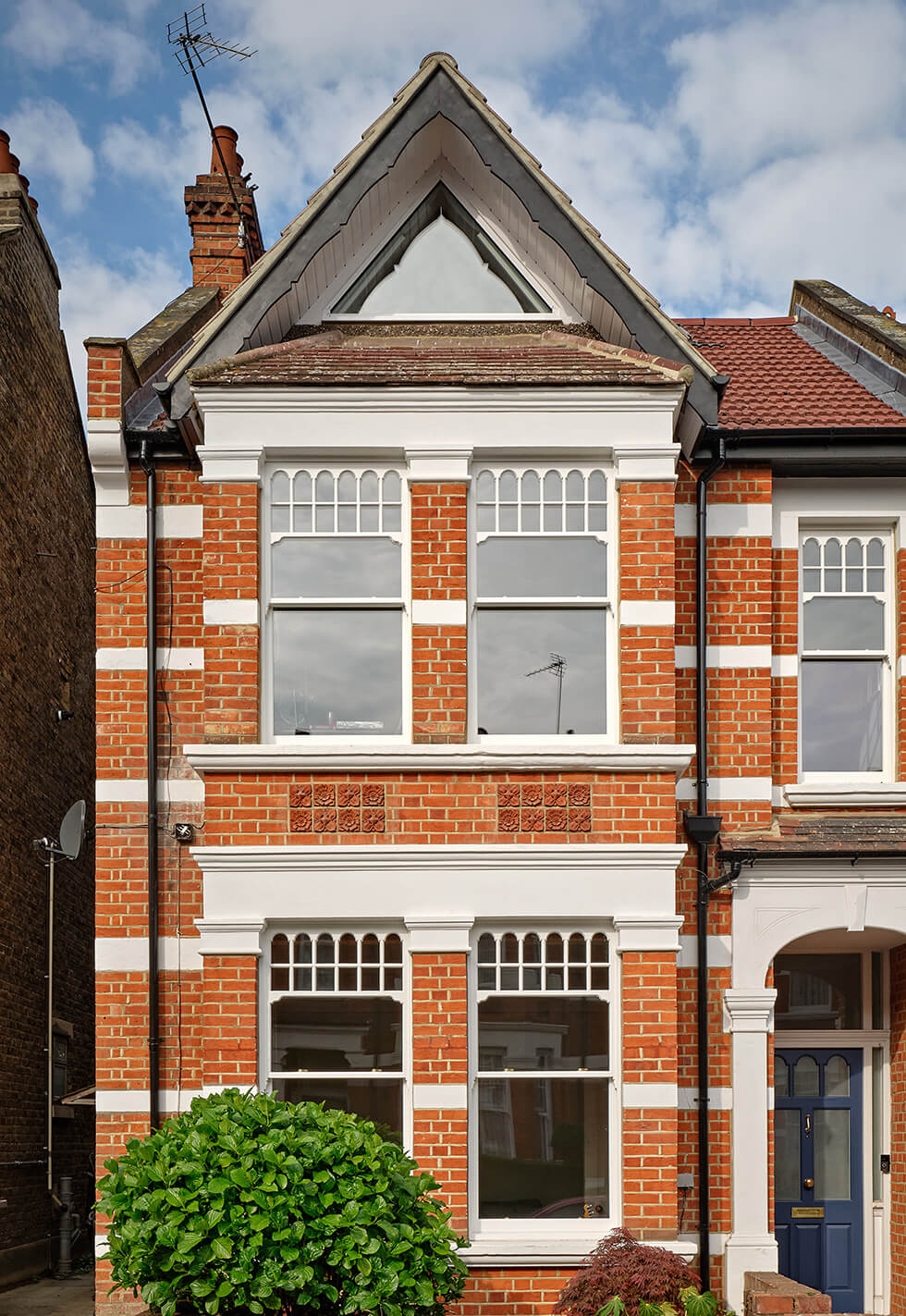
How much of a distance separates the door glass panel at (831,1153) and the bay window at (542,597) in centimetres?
426

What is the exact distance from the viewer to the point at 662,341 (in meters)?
10.7

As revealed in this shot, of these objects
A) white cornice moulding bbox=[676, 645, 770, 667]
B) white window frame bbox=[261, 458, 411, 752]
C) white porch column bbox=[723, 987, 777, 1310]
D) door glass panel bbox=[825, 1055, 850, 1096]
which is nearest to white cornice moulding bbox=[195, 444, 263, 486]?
white window frame bbox=[261, 458, 411, 752]

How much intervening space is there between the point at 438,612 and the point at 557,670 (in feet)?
3.38

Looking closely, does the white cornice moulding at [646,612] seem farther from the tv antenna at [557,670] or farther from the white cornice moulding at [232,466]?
the white cornice moulding at [232,466]

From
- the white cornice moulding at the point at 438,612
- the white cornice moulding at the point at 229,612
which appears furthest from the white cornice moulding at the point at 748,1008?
the white cornice moulding at the point at 229,612

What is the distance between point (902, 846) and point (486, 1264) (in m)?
4.39

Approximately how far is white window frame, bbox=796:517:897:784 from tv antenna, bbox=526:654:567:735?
6.92ft

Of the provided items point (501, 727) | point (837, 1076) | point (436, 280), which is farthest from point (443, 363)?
point (837, 1076)

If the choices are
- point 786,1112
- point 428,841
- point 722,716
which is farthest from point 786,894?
point 428,841

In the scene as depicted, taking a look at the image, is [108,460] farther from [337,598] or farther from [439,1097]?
[439,1097]

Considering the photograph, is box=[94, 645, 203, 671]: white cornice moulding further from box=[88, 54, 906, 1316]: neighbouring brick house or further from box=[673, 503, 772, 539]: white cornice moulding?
box=[673, 503, 772, 539]: white cornice moulding

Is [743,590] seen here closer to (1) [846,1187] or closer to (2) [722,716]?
(2) [722,716]

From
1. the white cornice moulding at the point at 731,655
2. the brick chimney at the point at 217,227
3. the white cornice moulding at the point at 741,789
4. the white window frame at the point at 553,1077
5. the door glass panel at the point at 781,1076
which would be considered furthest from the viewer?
the brick chimney at the point at 217,227

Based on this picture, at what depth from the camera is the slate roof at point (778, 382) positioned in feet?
37.3
